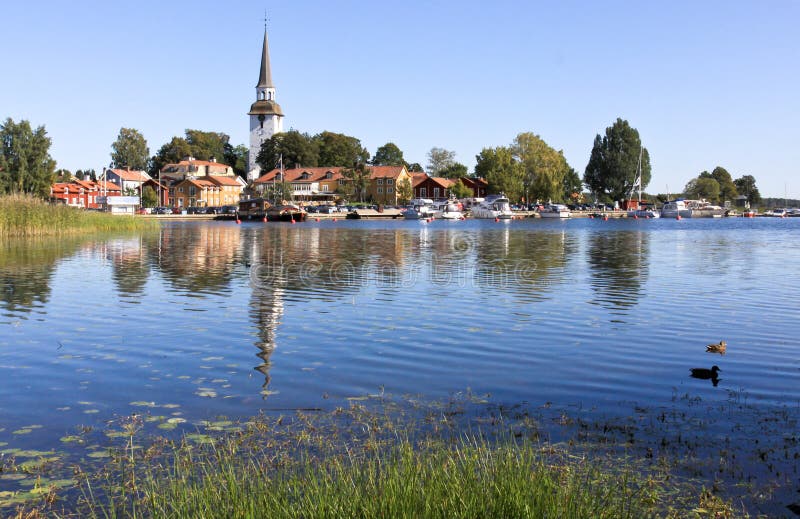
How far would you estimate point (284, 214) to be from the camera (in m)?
129

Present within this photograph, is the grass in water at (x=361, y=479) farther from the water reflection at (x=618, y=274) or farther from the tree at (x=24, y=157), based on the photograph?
the tree at (x=24, y=157)

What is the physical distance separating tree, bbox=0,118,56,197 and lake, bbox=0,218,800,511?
7819cm

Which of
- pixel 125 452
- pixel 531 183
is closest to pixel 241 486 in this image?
pixel 125 452

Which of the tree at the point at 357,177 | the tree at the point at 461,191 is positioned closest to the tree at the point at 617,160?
the tree at the point at 461,191

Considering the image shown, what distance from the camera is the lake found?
1092 centimetres

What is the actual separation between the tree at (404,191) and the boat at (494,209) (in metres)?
26.8

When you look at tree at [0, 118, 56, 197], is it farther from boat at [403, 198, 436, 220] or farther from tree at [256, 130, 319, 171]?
tree at [256, 130, 319, 171]

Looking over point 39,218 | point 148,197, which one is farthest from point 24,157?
point 148,197

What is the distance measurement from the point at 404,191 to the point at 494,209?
33.8 m

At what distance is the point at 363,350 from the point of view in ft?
51.1

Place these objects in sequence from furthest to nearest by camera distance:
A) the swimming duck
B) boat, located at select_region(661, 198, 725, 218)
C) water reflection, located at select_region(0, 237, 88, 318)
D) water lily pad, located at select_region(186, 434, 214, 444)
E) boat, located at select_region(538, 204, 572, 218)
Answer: boat, located at select_region(661, 198, 725, 218) < boat, located at select_region(538, 204, 572, 218) < water reflection, located at select_region(0, 237, 88, 318) < the swimming duck < water lily pad, located at select_region(186, 434, 214, 444)

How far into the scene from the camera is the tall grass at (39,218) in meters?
50.2

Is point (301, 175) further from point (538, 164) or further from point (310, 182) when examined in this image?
point (538, 164)

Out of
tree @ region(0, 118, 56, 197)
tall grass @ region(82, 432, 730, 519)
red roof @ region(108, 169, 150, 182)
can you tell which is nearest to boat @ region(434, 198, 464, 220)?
tree @ region(0, 118, 56, 197)
